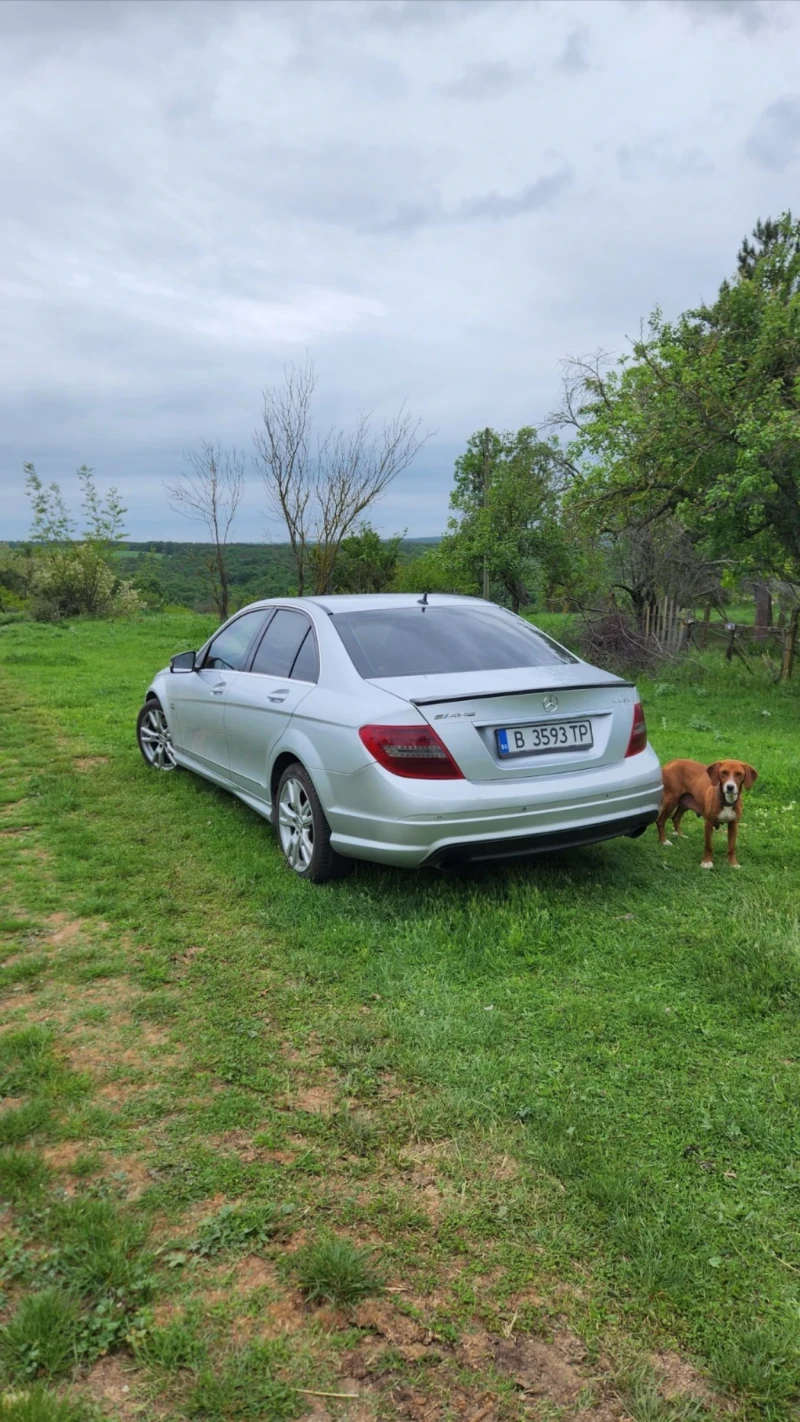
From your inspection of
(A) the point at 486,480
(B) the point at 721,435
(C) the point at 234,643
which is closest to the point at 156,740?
(C) the point at 234,643

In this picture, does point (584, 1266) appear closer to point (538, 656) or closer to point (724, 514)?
point (538, 656)

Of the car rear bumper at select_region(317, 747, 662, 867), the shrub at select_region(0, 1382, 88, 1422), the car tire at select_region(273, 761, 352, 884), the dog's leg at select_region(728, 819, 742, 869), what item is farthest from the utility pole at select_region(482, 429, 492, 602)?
the shrub at select_region(0, 1382, 88, 1422)

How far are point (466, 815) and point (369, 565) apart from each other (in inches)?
1374

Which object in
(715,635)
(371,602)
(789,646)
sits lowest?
(789,646)

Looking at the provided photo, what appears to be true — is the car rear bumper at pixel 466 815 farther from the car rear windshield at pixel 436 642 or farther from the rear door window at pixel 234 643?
the rear door window at pixel 234 643

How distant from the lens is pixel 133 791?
630 cm

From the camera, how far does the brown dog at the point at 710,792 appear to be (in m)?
4.37

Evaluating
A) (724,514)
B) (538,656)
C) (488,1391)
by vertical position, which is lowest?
(488,1391)

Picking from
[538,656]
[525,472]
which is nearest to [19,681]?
[538,656]

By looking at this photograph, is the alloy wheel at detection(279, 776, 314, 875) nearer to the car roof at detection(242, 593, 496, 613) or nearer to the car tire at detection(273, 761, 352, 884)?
the car tire at detection(273, 761, 352, 884)

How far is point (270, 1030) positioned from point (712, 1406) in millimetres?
1708

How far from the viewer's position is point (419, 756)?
3627 millimetres

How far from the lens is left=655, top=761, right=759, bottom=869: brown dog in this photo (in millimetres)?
4367

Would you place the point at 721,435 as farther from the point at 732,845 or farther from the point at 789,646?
the point at 732,845
